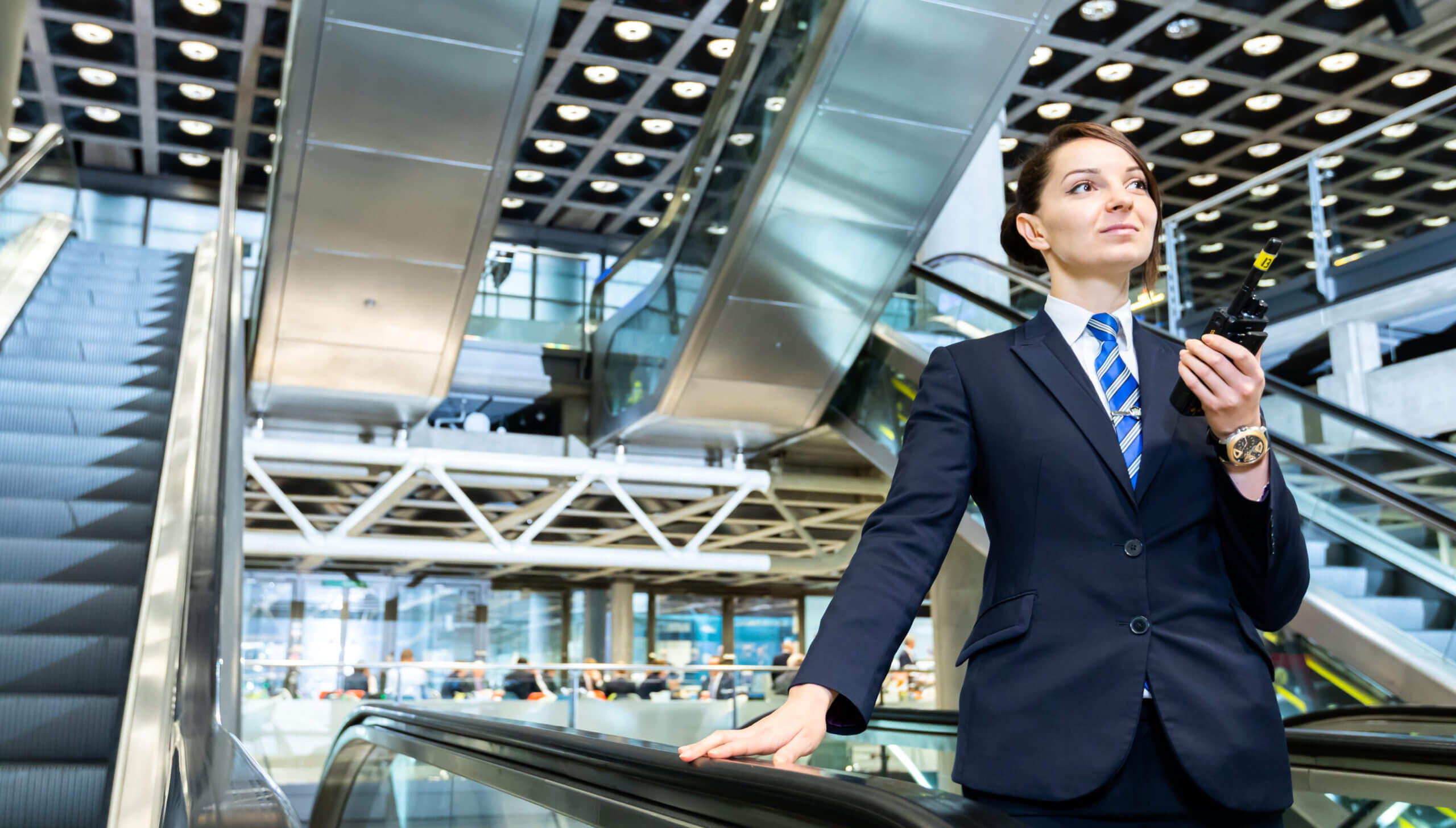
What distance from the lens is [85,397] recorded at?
5.90 m

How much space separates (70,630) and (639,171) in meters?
13.8

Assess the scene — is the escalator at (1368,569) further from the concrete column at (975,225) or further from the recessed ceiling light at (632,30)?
the recessed ceiling light at (632,30)

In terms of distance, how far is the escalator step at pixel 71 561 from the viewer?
4258 millimetres

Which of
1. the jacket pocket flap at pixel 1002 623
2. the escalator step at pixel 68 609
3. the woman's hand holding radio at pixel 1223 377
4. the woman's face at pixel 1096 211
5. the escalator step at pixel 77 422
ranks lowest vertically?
the jacket pocket flap at pixel 1002 623

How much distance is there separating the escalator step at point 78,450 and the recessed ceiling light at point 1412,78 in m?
13.7

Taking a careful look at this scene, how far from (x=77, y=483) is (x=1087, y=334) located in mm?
4655

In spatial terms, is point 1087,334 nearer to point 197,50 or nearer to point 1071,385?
point 1071,385

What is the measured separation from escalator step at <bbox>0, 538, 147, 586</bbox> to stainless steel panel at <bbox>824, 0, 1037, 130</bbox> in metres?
5.06

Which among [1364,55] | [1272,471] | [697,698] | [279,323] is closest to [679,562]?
[697,698]

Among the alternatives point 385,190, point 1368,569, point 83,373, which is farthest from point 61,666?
point 385,190

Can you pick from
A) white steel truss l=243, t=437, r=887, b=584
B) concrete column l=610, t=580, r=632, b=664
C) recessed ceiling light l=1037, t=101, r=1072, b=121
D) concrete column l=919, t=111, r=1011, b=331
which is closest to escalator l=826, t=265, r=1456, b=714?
concrete column l=919, t=111, r=1011, b=331

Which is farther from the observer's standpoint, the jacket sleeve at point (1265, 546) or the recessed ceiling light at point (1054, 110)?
the recessed ceiling light at point (1054, 110)

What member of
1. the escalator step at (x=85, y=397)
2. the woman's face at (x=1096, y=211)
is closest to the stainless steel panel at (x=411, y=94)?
the escalator step at (x=85, y=397)

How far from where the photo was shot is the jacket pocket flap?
4.65 ft
